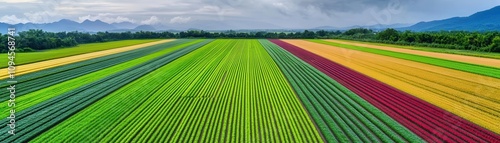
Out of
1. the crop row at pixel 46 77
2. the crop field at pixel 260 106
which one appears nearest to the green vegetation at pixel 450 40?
the crop field at pixel 260 106

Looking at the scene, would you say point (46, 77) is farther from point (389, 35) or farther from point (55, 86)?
point (389, 35)

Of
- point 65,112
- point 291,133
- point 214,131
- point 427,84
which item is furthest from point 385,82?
point 65,112

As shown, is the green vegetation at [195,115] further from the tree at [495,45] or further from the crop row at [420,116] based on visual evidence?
the tree at [495,45]

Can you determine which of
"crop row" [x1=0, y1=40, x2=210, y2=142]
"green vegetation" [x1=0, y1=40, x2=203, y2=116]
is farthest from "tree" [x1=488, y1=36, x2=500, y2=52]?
"green vegetation" [x1=0, y1=40, x2=203, y2=116]

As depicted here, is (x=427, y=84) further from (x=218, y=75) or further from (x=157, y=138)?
(x=157, y=138)

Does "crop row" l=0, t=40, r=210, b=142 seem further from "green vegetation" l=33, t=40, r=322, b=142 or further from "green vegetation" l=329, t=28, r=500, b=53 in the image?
"green vegetation" l=329, t=28, r=500, b=53
